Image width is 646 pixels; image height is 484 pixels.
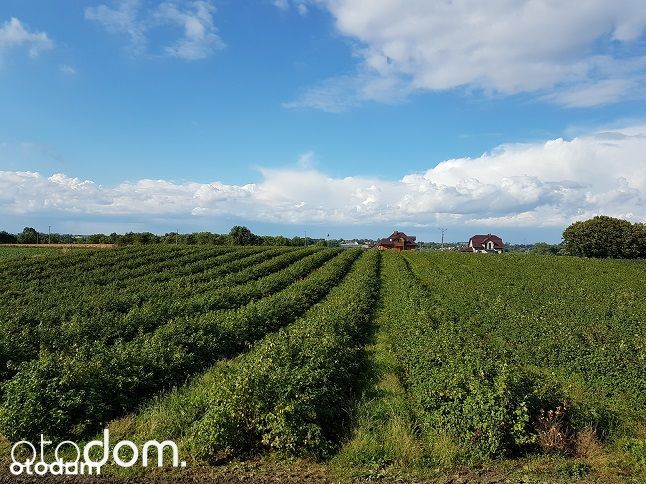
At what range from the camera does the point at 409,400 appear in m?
10.2

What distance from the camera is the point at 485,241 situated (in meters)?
141

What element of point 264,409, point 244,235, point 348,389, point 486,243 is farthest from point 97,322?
point 486,243

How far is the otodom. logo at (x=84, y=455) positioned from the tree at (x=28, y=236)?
116196 millimetres

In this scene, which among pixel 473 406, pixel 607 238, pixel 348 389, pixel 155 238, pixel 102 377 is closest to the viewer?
pixel 473 406

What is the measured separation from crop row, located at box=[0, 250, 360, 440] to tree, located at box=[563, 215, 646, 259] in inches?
3279

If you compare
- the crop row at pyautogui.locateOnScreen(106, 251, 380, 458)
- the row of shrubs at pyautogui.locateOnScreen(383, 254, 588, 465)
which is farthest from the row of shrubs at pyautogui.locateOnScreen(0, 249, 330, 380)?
the row of shrubs at pyautogui.locateOnScreen(383, 254, 588, 465)

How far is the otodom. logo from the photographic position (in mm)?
7559

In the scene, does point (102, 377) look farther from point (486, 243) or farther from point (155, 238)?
point (486, 243)

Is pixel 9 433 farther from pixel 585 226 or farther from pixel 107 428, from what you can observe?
pixel 585 226

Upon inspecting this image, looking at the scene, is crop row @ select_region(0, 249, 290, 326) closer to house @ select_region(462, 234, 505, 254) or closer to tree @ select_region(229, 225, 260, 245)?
tree @ select_region(229, 225, 260, 245)

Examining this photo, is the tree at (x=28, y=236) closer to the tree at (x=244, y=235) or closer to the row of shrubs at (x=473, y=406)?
the tree at (x=244, y=235)

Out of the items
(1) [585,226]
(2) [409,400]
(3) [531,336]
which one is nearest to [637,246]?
(1) [585,226]

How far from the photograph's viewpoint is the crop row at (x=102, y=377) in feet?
27.7

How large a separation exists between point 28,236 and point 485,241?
118518mm
